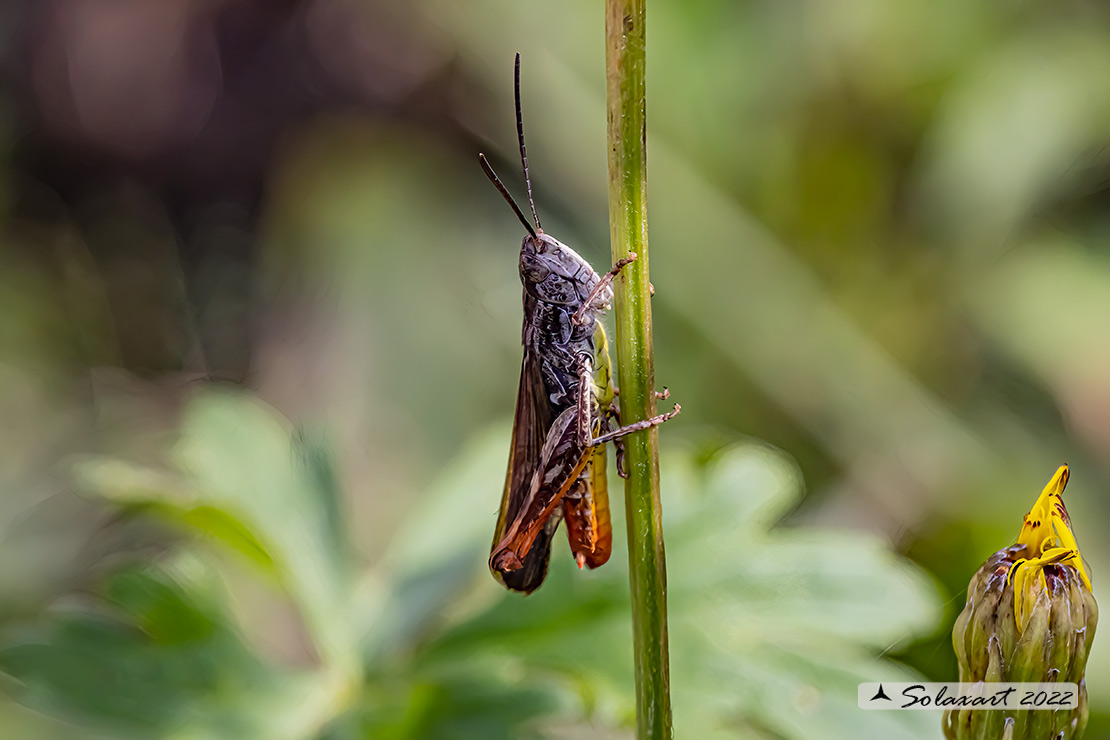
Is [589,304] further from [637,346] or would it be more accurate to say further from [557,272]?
[637,346]

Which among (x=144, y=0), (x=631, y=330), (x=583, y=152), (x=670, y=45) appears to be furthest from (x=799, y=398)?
(x=144, y=0)

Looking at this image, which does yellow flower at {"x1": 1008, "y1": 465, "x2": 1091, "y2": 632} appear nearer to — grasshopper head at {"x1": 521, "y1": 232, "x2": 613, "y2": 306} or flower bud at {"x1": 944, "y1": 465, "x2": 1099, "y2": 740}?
flower bud at {"x1": 944, "y1": 465, "x2": 1099, "y2": 740}

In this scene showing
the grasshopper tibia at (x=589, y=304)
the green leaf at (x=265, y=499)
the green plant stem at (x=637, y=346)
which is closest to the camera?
the green plant stem at (x=637, y=346)

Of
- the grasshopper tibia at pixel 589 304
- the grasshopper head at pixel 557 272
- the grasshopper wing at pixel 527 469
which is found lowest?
the grasshopper wing at pixel 527 469

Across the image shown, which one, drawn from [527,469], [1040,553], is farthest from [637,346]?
[527,469]

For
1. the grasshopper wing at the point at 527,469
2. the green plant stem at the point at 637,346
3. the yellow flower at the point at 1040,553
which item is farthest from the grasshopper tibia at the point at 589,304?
the yellow flower at the point at 1040,553

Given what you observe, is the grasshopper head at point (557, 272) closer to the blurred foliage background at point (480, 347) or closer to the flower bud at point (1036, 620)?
the blurred foliage background at point (480, 347)

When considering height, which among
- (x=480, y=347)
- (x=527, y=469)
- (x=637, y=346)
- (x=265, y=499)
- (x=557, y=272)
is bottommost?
(x=637, y=346)

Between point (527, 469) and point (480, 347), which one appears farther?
point (480, 347)
